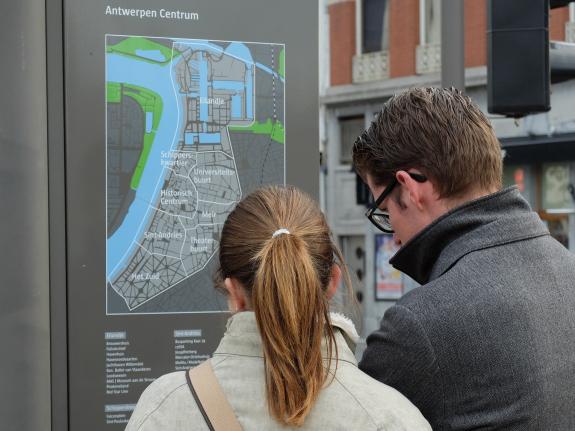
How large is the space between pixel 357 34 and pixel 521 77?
18300mm

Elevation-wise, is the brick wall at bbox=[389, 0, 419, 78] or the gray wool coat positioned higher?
the brick wall at bbox=[389, 0, 419, 78]

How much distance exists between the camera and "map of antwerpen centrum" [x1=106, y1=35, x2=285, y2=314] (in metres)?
3.13

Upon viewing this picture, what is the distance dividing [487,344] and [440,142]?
492 millimetres

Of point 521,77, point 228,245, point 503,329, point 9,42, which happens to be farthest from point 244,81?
point 521,77

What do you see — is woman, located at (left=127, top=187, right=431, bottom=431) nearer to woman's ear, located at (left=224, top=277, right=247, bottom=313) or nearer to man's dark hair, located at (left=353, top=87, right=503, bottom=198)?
woman's ear, located at (left=224, top=277, right=247, bottom=313)

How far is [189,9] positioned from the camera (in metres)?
3.22

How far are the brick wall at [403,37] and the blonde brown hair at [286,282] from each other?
19.9 m

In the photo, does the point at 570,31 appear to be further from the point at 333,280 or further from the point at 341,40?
the point at 333,280

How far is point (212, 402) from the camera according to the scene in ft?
5.97

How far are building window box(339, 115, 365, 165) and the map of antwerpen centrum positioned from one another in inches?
768

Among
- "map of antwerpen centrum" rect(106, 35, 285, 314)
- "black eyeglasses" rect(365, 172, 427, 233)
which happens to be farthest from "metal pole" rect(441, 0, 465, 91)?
"black eyeglasses" rect(365, 172, 427, 233)

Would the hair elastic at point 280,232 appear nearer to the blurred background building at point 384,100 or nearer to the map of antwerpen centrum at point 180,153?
the map of antwerpen centrum at point 180,153

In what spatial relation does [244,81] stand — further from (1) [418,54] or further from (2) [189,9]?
(1) [418,54]

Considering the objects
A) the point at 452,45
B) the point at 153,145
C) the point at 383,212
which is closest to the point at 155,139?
the point at 153,145
